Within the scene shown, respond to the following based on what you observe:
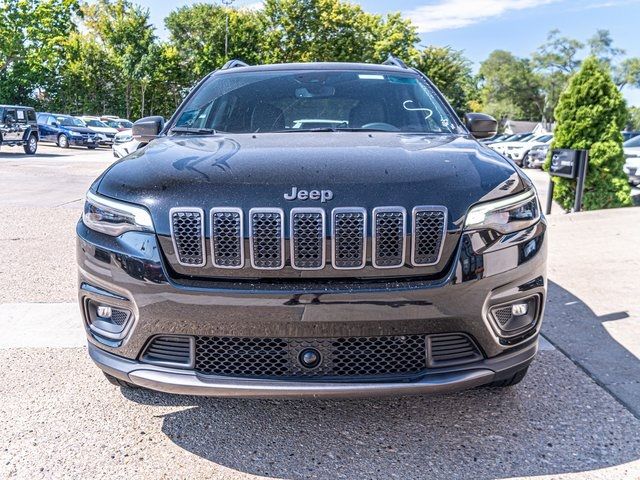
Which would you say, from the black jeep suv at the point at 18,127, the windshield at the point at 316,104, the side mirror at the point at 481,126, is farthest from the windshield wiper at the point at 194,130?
the black jeep suv at the point at 18,127

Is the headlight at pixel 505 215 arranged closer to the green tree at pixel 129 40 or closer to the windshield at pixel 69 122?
Answer: the windshield at pixel 69 122

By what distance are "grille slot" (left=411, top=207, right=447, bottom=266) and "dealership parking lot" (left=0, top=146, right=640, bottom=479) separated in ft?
2.47

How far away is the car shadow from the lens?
95.3 inches

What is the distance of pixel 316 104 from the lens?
3713 mm

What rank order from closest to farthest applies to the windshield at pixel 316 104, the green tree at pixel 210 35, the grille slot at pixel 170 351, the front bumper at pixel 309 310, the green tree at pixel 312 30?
the front bumper at pixel 309 310 → the grille slot at pixel 170 351 → the windshield at pixel 316 104 → the green tree at pixel 312 30 → the green tree at pixel 210 35

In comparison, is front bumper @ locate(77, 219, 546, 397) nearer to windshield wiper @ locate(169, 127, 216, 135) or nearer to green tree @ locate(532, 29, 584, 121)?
windshield wiper @ locate(169, 127, 216, 135)

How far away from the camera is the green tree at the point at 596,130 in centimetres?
882

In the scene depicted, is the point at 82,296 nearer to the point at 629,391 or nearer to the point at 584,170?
the point at 629,391

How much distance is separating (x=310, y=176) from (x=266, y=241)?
0.34 metres

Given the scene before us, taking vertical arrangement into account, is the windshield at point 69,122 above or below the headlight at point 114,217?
below

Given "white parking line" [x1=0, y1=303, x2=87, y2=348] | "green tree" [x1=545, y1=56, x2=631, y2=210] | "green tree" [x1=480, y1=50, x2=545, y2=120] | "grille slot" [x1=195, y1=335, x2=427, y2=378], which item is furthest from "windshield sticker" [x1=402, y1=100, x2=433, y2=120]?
"green tree" [x1=480, y1=50, x2=545, y2=120]

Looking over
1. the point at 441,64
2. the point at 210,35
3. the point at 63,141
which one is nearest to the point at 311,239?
the point at 63,141

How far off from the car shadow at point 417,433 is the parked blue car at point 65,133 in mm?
28444

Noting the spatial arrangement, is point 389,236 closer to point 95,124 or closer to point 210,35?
point 95,124
